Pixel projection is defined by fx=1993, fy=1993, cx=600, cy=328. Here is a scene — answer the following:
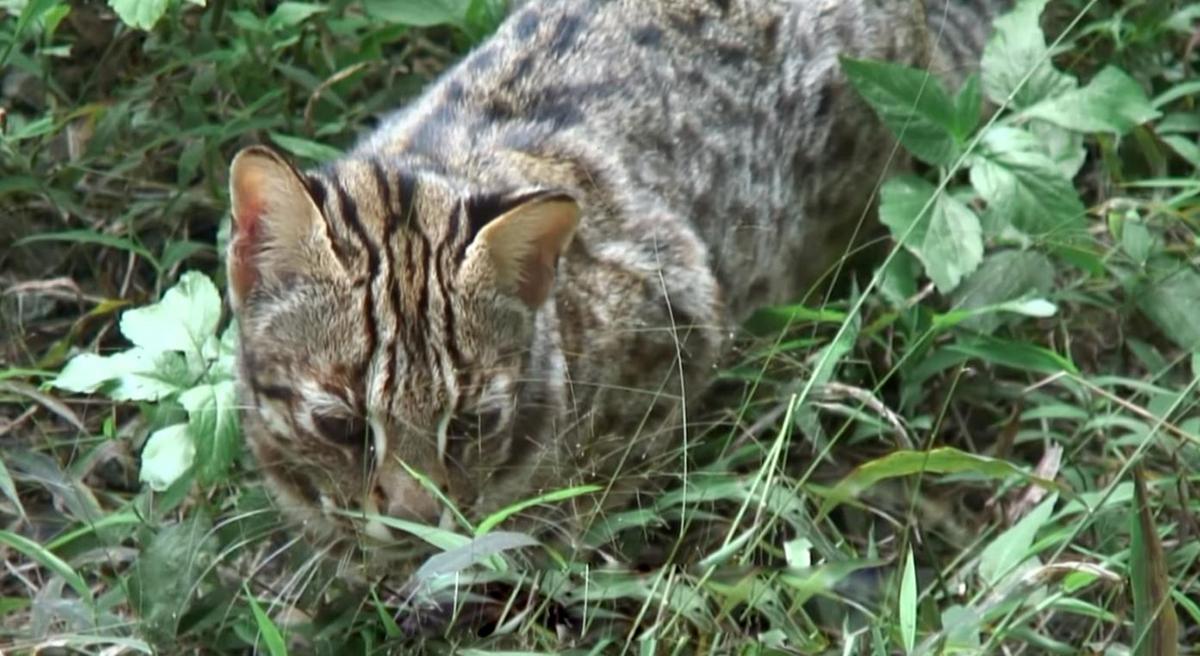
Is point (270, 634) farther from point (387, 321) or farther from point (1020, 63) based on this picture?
point (1020, 63)

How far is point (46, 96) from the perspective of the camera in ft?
20.0

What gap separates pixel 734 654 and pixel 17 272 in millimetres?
2798

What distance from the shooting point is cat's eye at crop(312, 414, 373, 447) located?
4.09 m

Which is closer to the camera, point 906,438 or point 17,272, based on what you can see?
point 906,438

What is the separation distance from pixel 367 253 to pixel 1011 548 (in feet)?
5.13

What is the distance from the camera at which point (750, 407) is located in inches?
198

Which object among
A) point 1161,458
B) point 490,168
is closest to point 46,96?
point 490,168

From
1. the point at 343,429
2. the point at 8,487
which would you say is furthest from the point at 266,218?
the point at 8,487

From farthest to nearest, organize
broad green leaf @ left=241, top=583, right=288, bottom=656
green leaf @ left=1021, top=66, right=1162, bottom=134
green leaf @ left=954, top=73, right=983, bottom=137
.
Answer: green leaf @ left=1021, top=66, right=1162, bottom=134 < green leaf @ left=954, top=73, right=983, bottom=137 < broad green leaf @ left=241, top=583, right=288, bottom=656

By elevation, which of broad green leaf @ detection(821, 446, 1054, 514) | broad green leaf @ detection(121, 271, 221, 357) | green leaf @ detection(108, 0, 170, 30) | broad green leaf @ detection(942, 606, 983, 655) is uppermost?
green leaf @ detection(108, 0, 170, 30)

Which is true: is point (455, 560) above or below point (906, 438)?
above

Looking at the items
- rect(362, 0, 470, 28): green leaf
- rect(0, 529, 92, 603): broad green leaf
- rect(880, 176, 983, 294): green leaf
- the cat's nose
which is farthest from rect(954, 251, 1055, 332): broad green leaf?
rect(0, 529, 92, 603): broad green leaf

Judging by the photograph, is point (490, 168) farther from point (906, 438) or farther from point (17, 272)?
point (17, 272)

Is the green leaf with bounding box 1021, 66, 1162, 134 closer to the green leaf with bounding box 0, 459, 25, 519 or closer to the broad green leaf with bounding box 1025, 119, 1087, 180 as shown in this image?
the broad green leaf with bounding box 1025, 119, 1087, 180
